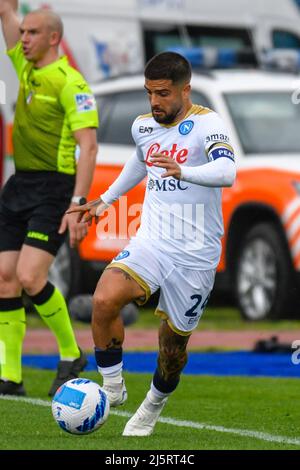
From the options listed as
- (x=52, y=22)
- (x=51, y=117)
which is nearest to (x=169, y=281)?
(x=51, y=117)

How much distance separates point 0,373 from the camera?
422 inches

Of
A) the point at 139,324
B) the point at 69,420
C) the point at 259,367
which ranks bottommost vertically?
the point at 139,324

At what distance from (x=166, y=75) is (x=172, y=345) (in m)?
1.35

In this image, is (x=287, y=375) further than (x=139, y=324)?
No

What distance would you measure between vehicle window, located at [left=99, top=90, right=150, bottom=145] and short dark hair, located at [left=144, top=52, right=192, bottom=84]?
25.3 ft

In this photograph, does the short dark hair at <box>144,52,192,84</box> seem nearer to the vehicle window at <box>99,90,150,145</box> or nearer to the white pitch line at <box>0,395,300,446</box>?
the white pitch line at <box>0,395,300,446</box>

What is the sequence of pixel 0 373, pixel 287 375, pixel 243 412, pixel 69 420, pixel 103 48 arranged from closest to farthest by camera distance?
1. pixel 69 420
2. pixel 243 412
3. pixel 0 373
4. pixel 287 375
5. pixel 103 48

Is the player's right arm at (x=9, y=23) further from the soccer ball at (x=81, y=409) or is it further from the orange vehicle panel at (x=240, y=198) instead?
the orange vehicle panel at (x=240, y=198)

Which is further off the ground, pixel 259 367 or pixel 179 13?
pixel 179 13

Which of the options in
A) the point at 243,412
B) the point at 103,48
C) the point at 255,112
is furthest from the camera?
the point at 103,48

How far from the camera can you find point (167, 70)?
26.2 ft

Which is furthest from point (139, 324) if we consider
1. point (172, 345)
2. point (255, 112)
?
point (172, 345)

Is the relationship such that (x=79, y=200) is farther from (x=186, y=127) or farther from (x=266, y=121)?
(x=266, y=121)

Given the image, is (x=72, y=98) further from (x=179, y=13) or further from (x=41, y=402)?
(x=179, y=13)
